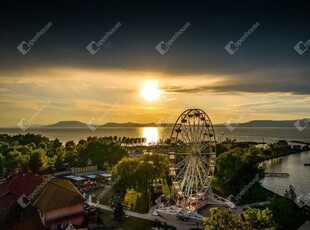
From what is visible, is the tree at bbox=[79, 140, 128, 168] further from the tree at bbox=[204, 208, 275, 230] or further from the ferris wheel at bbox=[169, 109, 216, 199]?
the tree at bbox=[204, 208, 275, 230]

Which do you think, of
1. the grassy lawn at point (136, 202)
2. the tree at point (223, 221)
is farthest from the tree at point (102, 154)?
the tree at point (223, 221)

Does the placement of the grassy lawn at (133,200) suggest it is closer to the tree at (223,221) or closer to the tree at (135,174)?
the tree at (135,174)

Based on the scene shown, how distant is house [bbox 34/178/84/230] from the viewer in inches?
1040

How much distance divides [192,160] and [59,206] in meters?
14.1

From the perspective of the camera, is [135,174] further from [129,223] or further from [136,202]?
[129,223]

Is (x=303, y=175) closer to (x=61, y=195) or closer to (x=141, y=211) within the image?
(x=141, y=211)

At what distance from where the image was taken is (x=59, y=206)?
27.0 metres

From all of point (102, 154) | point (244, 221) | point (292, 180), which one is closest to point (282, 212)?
point (244, 221)

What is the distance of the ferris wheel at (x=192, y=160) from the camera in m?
32.7

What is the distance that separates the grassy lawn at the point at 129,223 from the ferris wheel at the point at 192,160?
8.58 ft

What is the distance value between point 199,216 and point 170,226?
10.7 feet

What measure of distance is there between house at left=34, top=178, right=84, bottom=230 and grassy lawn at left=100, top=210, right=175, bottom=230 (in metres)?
2.87

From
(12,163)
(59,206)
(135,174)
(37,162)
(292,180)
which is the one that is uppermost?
(37,162)

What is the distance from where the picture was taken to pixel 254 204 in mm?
36875
